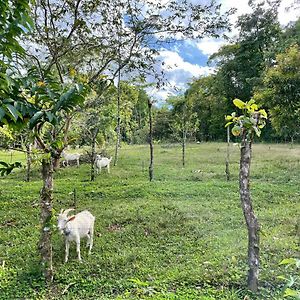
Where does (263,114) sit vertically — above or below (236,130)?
above

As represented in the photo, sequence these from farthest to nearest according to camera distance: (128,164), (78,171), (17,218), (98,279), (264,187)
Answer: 1. (128,164)
2. (78,171)
3. (264,187)
4. (17,218)
5. (98,279)

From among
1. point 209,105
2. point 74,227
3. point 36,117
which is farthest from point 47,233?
point 209,105

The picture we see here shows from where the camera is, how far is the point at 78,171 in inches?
671

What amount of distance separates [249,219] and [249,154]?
0.96 metres

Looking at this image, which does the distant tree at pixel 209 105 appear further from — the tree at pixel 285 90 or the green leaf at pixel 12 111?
the green leaf at pixel 12 111

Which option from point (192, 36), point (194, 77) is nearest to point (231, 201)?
point (192, 36)

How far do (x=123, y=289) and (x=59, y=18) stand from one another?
18.9 ft

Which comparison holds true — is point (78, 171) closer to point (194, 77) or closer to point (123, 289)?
point (123, 289)

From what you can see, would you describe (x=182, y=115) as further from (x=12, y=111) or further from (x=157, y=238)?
(x=12, y=111)

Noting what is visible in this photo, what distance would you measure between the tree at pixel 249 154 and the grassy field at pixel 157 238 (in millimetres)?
190

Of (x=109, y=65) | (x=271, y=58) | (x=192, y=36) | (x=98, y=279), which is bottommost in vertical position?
(x=98, y=279)

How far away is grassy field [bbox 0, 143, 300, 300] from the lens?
18.0 feet

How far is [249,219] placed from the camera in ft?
16.8

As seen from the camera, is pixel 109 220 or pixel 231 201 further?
pixel 231 201
